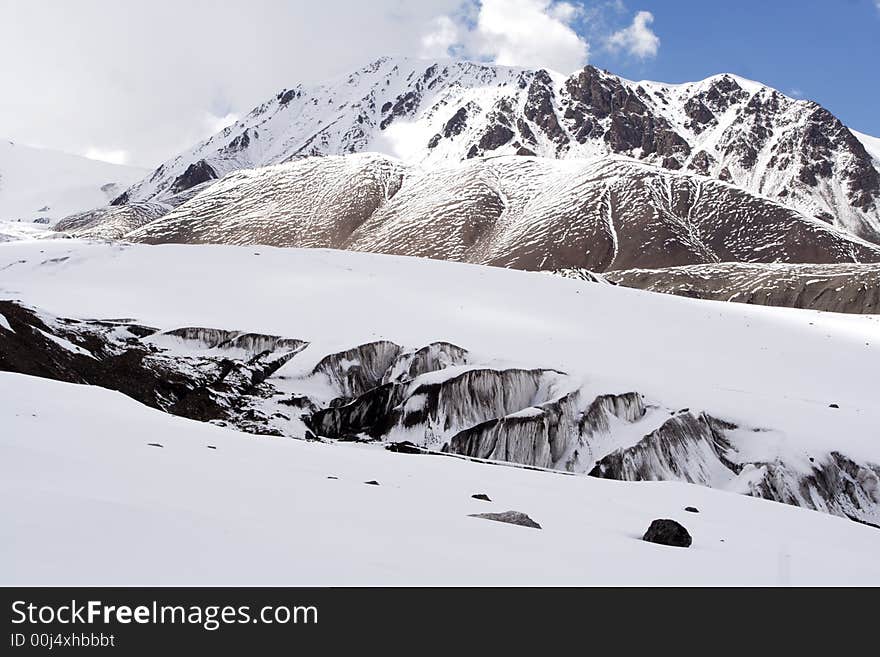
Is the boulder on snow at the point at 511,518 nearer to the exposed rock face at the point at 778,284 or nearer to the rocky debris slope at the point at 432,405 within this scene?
the rocky debris slope at the point at 432,405

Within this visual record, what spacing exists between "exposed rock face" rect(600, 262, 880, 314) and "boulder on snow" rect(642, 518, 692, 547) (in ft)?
280

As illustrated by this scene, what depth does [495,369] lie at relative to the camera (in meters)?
25.0

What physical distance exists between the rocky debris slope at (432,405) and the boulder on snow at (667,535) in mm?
12663

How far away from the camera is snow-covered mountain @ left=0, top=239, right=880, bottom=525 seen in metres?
21.1

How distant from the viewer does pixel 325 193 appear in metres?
180

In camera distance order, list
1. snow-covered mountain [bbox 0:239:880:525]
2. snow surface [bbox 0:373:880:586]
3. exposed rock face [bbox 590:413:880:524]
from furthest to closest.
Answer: snow-covered mountain [bbox 0:239:880:525]
exposed rock face [bbox 590:413:880:524]
snow surface [bbox 0:373:880:586]

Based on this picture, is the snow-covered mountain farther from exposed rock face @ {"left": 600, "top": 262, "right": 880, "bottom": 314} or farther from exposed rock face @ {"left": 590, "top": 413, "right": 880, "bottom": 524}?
exposed rock face @ {"left": 600, "top": 262, "right": 880, "bottom": 314}

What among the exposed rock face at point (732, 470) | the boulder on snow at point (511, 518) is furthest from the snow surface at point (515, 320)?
the boulder on snow at point (511, 518)

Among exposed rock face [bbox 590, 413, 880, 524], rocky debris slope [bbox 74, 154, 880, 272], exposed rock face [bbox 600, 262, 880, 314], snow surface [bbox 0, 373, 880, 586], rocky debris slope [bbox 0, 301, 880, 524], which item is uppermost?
rocky debris slope [bbox 74, 154, 880, 272]

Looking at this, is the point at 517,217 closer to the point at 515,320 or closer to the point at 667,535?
the point at 515,320

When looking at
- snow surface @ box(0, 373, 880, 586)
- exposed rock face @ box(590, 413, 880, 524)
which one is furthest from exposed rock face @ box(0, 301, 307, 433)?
exposed rock face @ box(590, 413, 880, 524)

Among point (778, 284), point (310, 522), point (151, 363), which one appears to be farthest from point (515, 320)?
point (778, 284)

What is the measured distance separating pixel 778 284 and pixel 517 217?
245ft

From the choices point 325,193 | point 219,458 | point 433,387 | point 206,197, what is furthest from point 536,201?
point 219,458
